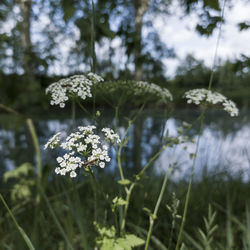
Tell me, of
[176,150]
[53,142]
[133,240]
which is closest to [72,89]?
[53,142]

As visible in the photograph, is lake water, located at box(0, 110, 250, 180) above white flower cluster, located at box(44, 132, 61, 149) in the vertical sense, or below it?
below

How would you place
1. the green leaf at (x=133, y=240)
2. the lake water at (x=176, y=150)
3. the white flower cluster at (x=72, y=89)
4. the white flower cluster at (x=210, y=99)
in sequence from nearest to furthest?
the green leaf at (x=133, y=240) → the white flower cluster at (x=72, y=89) → the white flower cluster at (x=210, y=99) → the lake water at (x=176, y=150)

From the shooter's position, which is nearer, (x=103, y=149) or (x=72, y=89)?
(x=103, y=149)

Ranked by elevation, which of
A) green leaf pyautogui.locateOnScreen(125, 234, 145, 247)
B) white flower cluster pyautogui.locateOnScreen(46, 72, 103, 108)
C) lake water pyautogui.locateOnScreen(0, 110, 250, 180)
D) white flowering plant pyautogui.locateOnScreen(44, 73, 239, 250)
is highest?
white flower cluster pyautogui.locateOnScreen(46, 72, 103, 108)

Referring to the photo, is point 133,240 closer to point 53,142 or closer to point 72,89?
point 53,142

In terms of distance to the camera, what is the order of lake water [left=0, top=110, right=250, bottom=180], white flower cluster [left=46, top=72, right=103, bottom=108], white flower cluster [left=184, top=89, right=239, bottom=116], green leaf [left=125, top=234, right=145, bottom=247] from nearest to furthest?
green leaf [left=125, top=234, right=145, bottom=247], white flower cluster [left=46, top=72, right=103, bottom=108], white flower cluster [left=184, top=89, right=239, bottom=116], lake water [left=0, top=110, right=250, bottom=180]

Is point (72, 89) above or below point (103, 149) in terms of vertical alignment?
above

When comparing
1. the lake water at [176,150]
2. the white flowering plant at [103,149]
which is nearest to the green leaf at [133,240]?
the white flowering plant at [103,149]

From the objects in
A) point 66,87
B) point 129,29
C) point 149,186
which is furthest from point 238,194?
point 66,87

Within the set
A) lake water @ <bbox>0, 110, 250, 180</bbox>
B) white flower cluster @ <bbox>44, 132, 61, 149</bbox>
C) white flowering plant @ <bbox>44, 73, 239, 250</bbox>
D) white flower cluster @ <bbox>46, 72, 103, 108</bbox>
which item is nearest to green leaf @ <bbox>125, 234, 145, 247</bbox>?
white flowering plant @ <bbox>44, 73, 239, 250</bbox>

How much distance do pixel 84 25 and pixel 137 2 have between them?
1037 mm

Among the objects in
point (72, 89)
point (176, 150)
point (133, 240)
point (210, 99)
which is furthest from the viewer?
point (176, 150)

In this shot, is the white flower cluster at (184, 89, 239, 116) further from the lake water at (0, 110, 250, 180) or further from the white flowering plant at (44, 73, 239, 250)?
the lake water at (0, 110, 250, 180)

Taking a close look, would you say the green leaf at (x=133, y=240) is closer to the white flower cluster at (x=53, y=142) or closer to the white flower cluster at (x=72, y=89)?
the white flower cluster at (x=53, y=142)
